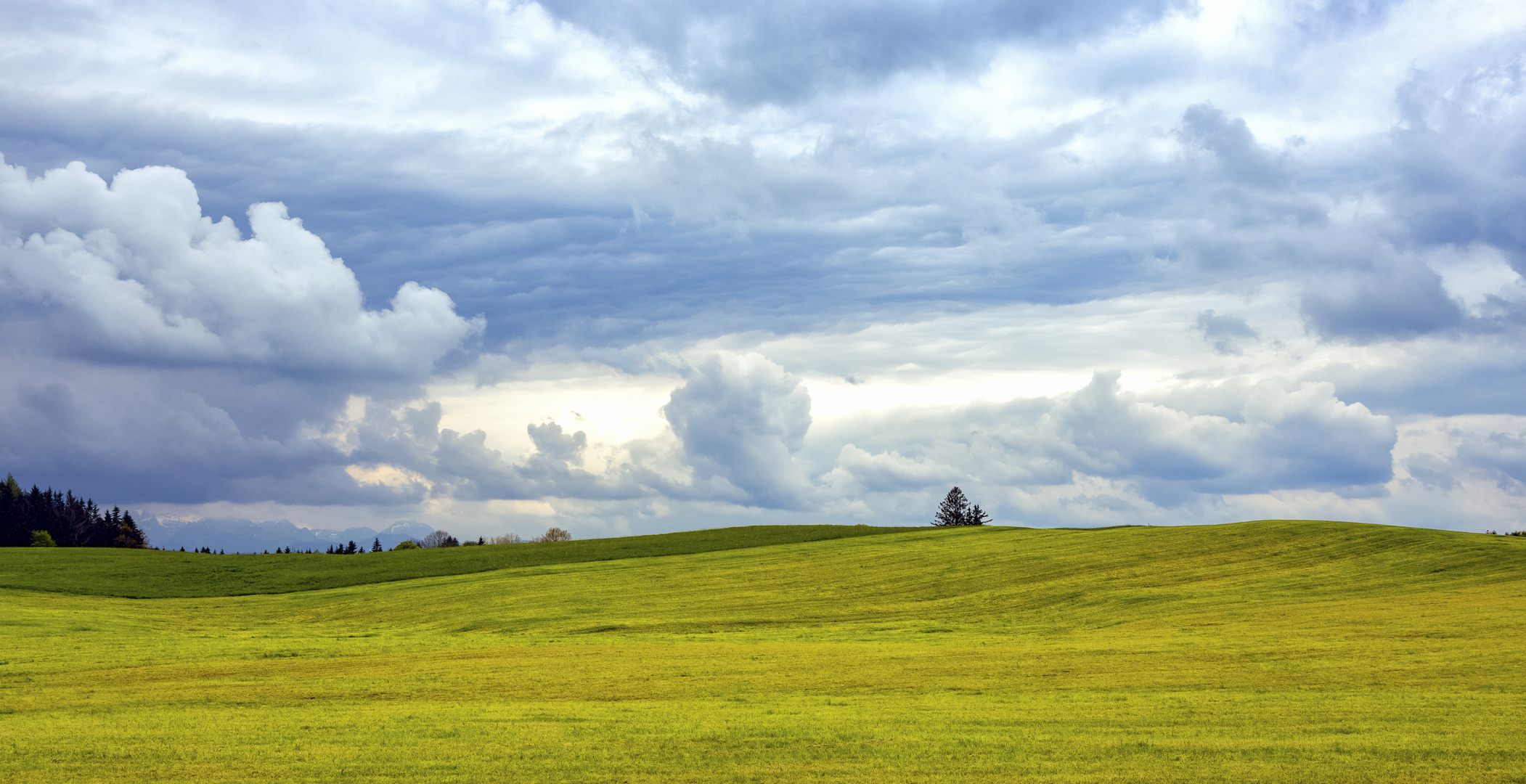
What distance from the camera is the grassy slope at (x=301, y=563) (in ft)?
201

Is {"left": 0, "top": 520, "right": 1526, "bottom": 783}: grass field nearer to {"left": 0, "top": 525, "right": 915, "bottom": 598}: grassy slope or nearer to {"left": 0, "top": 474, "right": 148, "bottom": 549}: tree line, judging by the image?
{"left": 0, "top": 525, "right": 915, "bottom": 598}: grassy slope

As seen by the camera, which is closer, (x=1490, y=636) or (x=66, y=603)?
(x=1490, y=636)

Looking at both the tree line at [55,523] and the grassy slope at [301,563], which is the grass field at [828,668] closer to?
the grassy slope at [301,563]

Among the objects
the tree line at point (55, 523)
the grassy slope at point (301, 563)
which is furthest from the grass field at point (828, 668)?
the tree line at point (55, 523)

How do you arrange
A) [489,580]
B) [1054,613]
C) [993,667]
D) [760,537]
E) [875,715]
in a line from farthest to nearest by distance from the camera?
[760,537], [489,580], [1054,613], [993,667], [875,715]

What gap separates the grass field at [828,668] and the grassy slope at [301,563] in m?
1.03

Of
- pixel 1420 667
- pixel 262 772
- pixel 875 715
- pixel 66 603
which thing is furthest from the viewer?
pixel 66 603

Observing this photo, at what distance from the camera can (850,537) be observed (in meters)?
73.2

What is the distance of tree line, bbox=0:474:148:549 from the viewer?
140375mm

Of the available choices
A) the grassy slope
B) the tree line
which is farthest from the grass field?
the tree line

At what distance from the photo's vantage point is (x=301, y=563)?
71688 mm

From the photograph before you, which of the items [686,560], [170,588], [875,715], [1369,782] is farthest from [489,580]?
[1369,782]

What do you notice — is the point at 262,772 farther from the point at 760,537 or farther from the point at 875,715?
the point at 760,537

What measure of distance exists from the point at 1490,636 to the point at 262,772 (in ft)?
108
